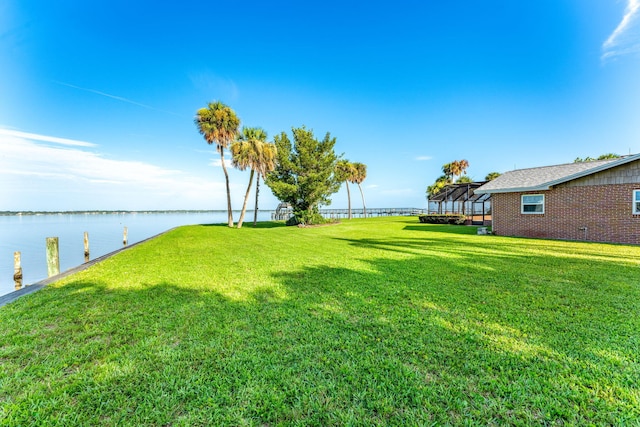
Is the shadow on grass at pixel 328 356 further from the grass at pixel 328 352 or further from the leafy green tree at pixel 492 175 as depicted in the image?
the leafy green tree at pixel 492 175

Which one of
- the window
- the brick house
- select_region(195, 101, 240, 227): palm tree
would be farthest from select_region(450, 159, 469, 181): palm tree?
select_region(195, 101, 240, 227): palm tree

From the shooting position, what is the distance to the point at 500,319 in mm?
3361

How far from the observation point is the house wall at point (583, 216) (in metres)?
10.2

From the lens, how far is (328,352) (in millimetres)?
2627

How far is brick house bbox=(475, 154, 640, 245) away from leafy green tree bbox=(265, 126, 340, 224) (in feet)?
42.0

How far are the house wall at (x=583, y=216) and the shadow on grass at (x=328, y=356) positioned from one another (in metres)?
8.49

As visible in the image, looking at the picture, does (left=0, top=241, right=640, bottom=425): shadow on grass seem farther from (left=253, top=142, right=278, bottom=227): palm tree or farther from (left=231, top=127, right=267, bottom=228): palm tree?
(left=253, top=142, right=278, bottom=227): palm tree

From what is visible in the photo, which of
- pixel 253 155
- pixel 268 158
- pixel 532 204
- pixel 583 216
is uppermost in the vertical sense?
pixel 253 155

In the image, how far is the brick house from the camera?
1015 centimetres

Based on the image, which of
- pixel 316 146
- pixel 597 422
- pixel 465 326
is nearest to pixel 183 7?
pixel 316 146

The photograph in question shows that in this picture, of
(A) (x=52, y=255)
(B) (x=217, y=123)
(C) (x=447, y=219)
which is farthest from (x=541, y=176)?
(B) (x=217, y=123)

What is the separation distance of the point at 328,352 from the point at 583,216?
45.5 ft

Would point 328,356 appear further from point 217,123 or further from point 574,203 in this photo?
point 217,123

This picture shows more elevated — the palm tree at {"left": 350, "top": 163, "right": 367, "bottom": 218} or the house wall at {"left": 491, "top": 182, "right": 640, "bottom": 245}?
the palm tree at {"left": 350, "top": 163, "right": 367, "bottom": 218}
